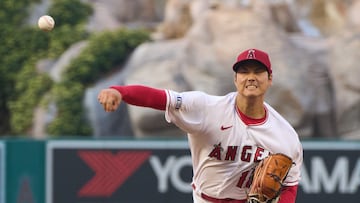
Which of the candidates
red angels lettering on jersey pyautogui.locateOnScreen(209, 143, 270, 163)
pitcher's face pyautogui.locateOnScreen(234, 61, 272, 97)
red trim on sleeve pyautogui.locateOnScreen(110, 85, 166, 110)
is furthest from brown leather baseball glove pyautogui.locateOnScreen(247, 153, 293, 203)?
red trim on sleeve pyautogui.locateOnScreen(110, 85, 166, 110)

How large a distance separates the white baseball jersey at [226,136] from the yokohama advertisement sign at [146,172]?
4.08 m

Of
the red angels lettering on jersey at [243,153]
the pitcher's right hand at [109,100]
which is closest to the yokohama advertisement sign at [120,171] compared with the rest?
the red angels lettering on jersey at [243,153]

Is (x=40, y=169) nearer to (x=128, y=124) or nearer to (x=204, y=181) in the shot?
(x=128, y=124)

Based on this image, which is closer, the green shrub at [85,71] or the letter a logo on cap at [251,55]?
the letter a logo on cap at [251,55]

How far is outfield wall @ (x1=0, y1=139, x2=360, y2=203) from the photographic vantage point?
382 inches

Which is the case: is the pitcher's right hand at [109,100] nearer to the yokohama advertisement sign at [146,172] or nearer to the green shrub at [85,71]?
the yokohama advertisement sign at [146,172]

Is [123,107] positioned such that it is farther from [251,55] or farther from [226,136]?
[251,55]

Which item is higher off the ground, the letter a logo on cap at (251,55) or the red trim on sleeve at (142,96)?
→ the letter a logo on cap at (251,55)

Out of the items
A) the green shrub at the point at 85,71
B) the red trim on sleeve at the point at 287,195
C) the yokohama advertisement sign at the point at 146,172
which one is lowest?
the red trim on sleeve at the point at 287,195

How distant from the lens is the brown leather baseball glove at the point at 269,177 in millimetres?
5348

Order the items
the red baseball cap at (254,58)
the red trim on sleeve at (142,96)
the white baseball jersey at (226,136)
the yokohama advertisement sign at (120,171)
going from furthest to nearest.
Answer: the yokohama advertisement sign at (120,171), the white baseball jersey at (226,136), the red baseball cap at (254,58), the red trim on sleeve at (142,96)

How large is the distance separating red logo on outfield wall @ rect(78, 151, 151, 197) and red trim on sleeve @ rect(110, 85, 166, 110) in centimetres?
470

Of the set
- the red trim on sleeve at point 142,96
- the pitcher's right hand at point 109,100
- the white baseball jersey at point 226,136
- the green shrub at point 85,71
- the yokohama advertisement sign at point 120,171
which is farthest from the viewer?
the green shrub at point 85,71

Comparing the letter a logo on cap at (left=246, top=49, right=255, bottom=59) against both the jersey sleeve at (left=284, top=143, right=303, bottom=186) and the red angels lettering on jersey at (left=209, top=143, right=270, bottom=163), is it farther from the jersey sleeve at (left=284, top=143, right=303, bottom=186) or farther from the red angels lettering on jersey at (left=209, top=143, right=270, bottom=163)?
the jersey sleeve at (left=284, top=143, right=303, bottom=186)
